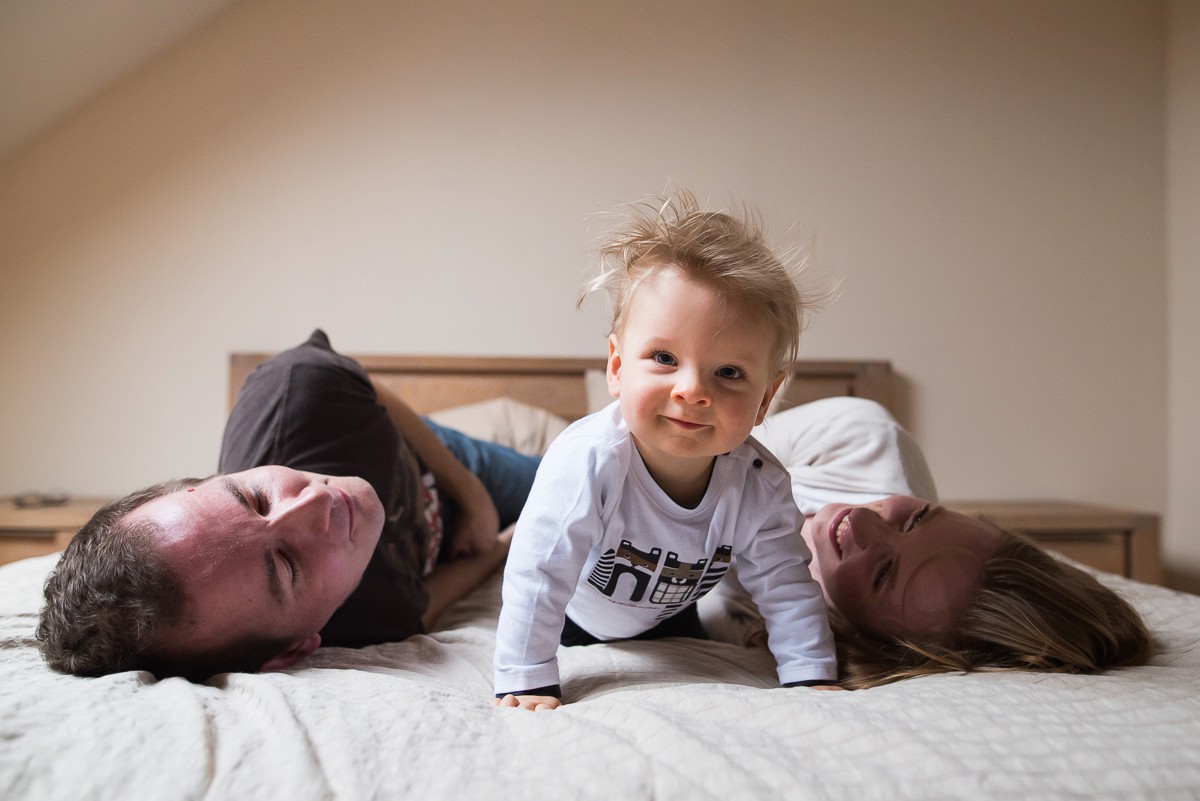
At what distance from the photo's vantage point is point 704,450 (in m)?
0.90

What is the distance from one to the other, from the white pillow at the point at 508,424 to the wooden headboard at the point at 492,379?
0.18 meters

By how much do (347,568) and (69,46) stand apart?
7.15 feet

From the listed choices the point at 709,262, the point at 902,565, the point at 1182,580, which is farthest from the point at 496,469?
the point at 1182,580

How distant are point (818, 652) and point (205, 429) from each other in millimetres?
2328

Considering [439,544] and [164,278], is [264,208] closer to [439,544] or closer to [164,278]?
[164,278]

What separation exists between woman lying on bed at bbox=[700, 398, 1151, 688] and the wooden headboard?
147 cm

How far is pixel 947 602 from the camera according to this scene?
1.06 meters

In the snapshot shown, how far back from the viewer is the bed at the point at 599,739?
24.8 inches

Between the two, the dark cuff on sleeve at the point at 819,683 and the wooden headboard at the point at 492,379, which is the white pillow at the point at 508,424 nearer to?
the wooden headboard at the point at 492,379

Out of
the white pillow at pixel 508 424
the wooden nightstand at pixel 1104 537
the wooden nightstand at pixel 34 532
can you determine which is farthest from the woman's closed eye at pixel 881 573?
the wooden nightstand at pixel 34 532

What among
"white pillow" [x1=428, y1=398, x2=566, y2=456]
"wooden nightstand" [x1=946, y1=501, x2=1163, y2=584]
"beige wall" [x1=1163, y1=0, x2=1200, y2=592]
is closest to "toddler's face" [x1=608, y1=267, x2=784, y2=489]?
"white pillow" [x1=428, y1=398, x2=566, y2=456]

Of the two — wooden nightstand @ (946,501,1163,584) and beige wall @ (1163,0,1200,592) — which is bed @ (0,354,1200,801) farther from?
beige wall @ (1163,0,1200,592)

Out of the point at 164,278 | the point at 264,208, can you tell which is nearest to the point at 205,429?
the point at 164,278

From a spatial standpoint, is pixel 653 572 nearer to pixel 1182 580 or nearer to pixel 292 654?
pixel 292 654
